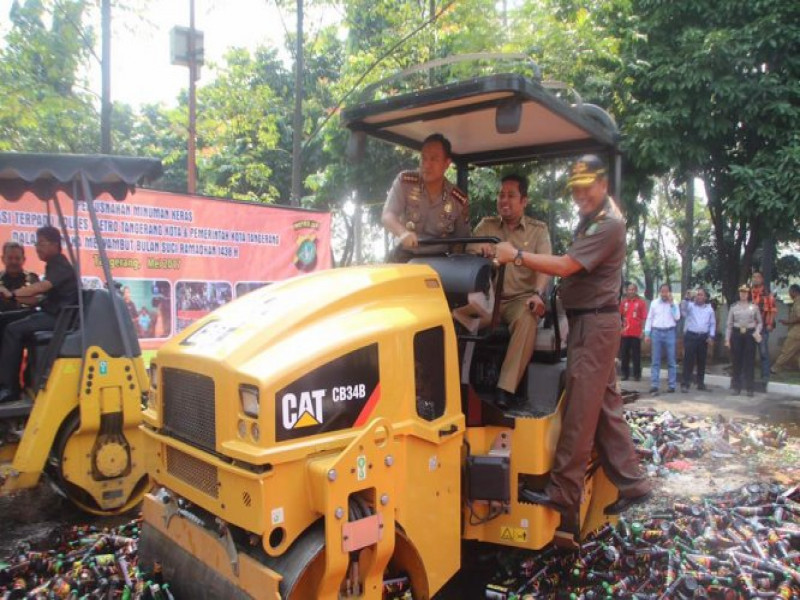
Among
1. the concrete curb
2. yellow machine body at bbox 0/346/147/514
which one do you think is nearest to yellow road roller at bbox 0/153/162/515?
yellow machine body at bbox 0/346/147/514

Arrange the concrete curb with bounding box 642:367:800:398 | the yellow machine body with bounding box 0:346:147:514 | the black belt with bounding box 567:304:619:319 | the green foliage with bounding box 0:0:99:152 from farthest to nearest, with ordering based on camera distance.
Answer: the concrete curb with bounding box 642:367:800:398 < the green foliage with bounding box 0:0:99:152 < the yellow machine body with bounding box 0:346:147:514 < the black belt with bounding box 567:304:619:319

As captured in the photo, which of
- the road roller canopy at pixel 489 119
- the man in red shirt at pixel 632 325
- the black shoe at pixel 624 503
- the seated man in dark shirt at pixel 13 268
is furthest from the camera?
the man in red shirt at pixel 632 325

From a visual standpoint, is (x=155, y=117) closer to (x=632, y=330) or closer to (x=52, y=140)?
(x=52, y=140)

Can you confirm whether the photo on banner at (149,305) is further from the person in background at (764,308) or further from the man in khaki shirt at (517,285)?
the person in background at (764,308)

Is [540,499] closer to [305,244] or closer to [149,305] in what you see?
[149,305]

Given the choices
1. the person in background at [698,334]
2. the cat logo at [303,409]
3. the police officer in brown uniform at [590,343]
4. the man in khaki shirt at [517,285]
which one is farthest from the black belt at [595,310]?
the person in background at [698,334]

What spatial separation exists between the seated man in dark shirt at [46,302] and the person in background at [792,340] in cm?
1310

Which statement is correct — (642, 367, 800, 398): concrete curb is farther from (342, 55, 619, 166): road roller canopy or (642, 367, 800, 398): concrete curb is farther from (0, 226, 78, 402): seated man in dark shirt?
(0, 226, 78, 402): seated man in dark shirt

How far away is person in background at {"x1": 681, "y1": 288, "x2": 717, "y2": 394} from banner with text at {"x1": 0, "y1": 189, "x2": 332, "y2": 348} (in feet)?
21.4

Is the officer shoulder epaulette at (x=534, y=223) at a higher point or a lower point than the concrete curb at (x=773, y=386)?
higher

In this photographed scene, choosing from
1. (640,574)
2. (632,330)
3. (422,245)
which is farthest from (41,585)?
(632,330)

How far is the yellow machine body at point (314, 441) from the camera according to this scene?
94.3 inches

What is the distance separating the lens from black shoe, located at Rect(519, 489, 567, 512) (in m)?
3.42

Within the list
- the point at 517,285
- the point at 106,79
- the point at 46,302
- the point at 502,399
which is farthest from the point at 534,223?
the point at 106,79
